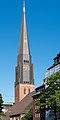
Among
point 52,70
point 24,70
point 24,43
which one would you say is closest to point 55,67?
point 52,70

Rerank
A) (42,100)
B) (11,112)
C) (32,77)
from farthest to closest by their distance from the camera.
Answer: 1. (32,77)
2. (11,112)
3. (42,100)

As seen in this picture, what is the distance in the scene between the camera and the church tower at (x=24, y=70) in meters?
182

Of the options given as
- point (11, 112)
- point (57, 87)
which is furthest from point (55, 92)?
point (11, 112)

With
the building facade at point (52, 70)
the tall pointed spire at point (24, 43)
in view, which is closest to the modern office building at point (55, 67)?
the building facade at point (52, 70)

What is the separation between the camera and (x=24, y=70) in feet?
607

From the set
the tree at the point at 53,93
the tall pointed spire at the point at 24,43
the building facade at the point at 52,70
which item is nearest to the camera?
the tree at the point at 53,93

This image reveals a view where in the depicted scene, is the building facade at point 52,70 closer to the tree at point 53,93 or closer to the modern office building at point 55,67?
the modern office building at point 55,67

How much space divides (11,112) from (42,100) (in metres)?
86.2

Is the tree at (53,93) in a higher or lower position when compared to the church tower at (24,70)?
lower

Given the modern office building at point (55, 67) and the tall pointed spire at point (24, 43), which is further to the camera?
the tall pointed spire at point (24, 43)

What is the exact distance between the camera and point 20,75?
18400cm

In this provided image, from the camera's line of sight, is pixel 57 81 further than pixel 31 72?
No

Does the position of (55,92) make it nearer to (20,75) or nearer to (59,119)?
(59,119)

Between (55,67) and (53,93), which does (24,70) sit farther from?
(53,93)
